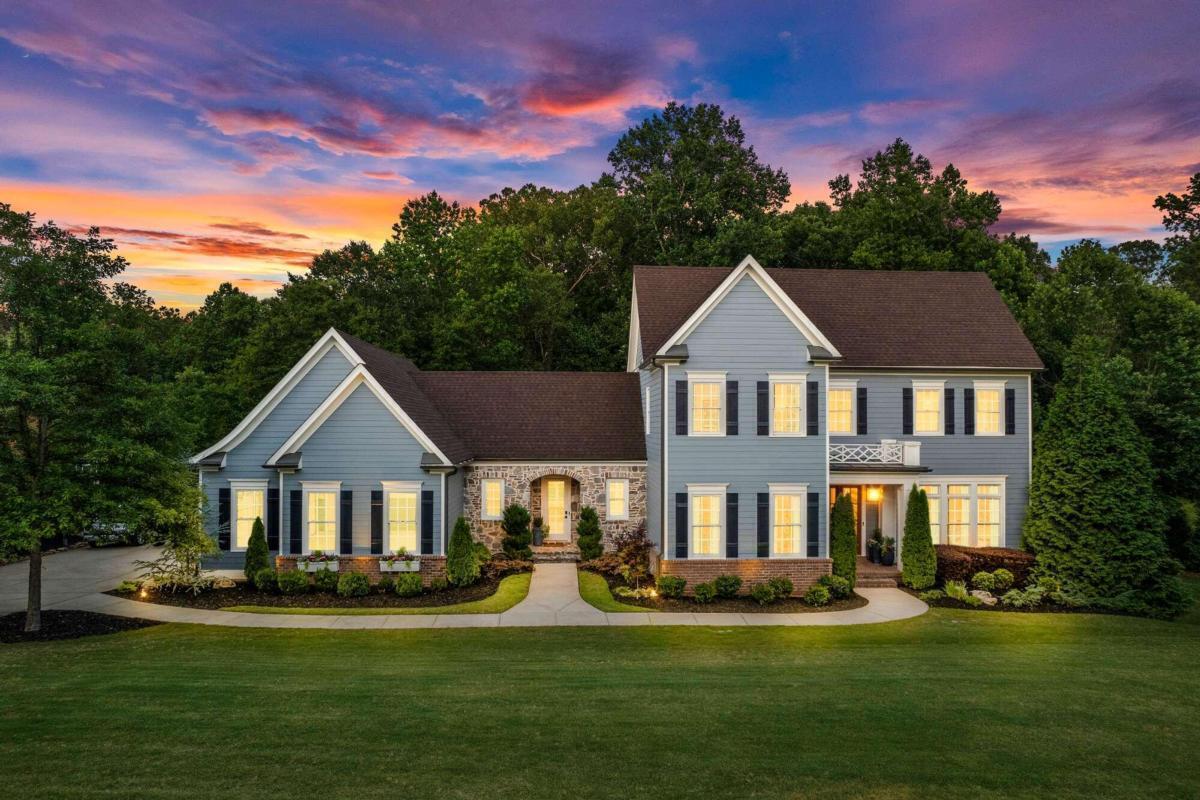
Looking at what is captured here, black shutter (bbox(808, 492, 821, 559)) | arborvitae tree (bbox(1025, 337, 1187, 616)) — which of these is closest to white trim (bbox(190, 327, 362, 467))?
black shutter (bbox(808, 492, 821, 559))

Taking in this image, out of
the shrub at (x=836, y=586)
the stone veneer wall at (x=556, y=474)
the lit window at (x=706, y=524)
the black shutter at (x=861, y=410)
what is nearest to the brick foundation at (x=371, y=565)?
the stone veneer wall at (x=556, y=474)

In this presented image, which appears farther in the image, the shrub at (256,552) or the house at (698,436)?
the house at (698,436)

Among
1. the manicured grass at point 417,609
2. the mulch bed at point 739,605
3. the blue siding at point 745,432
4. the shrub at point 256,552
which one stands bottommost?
the mulch bed at point 739,605

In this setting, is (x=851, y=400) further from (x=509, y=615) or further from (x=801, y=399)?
(x=509, y=615)

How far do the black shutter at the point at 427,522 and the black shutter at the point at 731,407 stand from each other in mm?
8660

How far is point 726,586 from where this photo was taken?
18750 mm

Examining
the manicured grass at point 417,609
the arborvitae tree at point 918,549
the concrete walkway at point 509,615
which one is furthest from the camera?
the arborvitae tree at point 918,549

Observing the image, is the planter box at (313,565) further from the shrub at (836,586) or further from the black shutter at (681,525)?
the shrub at (836,586)

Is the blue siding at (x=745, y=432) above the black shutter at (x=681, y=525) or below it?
above

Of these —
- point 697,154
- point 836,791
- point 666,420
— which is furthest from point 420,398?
point 697,154

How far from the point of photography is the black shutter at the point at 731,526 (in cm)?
1939

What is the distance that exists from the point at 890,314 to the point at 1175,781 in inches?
673

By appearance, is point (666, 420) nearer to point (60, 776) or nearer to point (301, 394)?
point (301, 394)

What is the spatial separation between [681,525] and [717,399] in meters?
3.70
